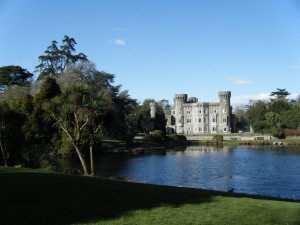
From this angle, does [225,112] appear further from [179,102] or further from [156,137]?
[156,137]

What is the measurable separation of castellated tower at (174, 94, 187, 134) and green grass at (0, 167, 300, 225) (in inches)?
3960

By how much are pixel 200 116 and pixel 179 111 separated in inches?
278

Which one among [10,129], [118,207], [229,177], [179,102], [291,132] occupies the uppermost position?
[179,102]

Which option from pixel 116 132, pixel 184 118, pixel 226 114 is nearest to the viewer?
pixel 116 132

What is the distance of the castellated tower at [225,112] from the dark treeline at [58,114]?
4246cm

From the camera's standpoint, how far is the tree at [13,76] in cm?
6381

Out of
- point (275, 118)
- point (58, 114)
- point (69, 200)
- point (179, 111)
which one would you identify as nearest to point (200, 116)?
point (179, 111)

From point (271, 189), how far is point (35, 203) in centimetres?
1686

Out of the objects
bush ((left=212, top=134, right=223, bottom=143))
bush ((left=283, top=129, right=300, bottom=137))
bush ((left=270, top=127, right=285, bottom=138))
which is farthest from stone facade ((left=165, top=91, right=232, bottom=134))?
bush ((left=283, top=129, right=300, bottom=137))

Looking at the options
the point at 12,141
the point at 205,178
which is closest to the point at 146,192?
the point at 205,178

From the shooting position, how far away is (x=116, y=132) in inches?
2234

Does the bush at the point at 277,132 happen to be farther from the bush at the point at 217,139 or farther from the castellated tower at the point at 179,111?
the castellated tower at the point at 179,111

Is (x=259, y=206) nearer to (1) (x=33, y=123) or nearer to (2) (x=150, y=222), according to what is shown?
(2) (x=150, y=222)

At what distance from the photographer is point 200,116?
358ft
